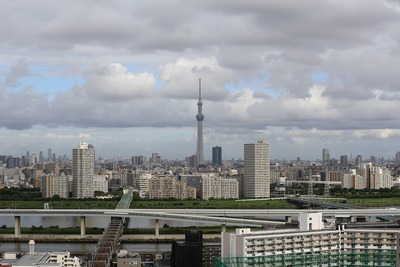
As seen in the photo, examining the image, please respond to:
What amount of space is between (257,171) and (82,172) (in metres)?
7.46

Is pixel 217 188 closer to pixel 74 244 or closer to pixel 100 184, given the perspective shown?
pixel 100 184

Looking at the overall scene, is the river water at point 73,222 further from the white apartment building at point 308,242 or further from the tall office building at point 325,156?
the tall office building at point 325,156

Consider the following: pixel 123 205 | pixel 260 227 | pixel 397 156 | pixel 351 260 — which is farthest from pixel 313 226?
pixel 397 156

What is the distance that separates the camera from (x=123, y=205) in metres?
23.5

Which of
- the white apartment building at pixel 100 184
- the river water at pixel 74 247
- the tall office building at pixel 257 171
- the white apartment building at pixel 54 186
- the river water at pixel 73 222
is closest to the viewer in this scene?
the river water at pixel 74 247

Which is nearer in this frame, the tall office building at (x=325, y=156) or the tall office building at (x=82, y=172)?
the tall office building at (x=82, y=172)

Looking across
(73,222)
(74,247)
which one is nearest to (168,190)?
(73,222)

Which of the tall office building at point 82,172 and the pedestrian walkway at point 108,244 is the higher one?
the tall office building at point 82,172

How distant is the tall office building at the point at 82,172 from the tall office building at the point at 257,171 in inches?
262

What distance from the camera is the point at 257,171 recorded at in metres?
32.1

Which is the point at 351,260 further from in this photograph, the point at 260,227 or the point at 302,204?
the point at 302,204

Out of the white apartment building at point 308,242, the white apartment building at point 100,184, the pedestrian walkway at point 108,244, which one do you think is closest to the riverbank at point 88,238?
the pedestrian walkway at point 108,244

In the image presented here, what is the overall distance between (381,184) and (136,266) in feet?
86.4

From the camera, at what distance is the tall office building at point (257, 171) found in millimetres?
31683
